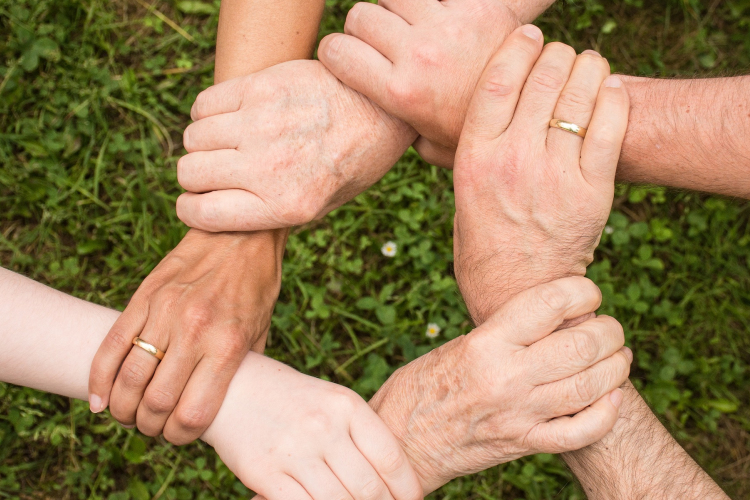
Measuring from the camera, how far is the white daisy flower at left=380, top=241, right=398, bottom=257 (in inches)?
128

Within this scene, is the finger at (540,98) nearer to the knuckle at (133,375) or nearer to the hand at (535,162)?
the hand at (535,162)

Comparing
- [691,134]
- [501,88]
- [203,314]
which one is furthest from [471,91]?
[203,314]

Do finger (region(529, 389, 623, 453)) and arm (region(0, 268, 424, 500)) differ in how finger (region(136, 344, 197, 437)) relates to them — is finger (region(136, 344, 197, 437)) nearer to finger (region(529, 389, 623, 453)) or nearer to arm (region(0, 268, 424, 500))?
arm (region(0, 268, 424, 500))

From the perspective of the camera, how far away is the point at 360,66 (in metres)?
2.14

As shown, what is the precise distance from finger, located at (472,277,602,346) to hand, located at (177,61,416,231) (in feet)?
2.75

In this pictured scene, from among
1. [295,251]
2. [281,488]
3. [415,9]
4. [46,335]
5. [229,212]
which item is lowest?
[295,251]

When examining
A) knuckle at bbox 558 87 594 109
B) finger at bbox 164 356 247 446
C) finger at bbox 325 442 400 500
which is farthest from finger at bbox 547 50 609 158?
finger at bbox 164 356 247 446

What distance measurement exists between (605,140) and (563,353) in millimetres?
685

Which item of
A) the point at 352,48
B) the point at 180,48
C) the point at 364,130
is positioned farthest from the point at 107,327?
the point at 180,48

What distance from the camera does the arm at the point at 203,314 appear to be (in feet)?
6.52

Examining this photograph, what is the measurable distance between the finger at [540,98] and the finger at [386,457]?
3.69 ft

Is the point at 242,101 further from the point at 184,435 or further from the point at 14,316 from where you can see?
the point at 184,435

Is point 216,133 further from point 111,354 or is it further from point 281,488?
point 281,488

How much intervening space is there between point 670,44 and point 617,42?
33cm
